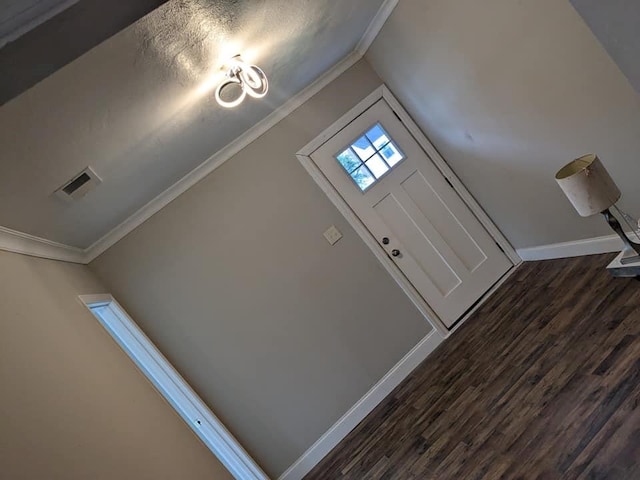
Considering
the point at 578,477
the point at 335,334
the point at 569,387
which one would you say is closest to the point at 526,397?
the point at 569,387

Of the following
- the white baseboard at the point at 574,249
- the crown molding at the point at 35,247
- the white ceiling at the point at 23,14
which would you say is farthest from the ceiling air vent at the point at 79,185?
the white baseboard at the point at 574,249

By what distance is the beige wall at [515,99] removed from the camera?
121 inches

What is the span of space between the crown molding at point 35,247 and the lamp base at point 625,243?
2943 mm

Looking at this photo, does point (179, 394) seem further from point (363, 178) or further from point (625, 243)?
point (625, 243)

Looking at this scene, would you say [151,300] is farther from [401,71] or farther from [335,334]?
[401,71]

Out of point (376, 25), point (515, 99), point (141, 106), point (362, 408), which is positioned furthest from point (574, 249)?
point (141, 106)

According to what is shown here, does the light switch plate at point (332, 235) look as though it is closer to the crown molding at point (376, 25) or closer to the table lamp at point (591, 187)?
the crown molding at point (376, 25)

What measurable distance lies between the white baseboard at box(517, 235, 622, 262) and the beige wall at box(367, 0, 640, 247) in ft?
0.18

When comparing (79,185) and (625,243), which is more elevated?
(79,185)

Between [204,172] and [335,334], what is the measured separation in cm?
161

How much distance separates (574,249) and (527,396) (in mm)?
1521

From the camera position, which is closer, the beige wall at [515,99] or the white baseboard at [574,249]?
the beige wall at [515,99]

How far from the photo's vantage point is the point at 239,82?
9.33 ft

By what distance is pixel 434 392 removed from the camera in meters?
3.98
